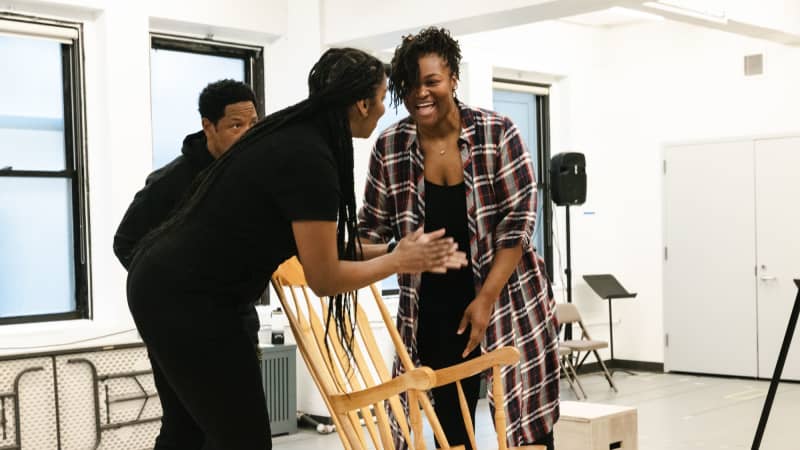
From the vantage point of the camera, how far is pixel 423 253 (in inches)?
72.1

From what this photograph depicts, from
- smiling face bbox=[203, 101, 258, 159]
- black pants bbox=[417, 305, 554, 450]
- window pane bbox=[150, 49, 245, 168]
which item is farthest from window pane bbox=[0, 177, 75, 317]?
black pants bbox=[417, 305, 554, 450]

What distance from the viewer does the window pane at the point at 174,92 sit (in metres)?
5.59

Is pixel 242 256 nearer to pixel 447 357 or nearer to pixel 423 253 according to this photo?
pixel 423 253

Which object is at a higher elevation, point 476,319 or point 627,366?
point 476,319

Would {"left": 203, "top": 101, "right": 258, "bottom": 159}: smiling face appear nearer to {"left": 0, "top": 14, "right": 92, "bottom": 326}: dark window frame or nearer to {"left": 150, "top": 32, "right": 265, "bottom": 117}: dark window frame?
{"left": 0, "top": 14, "right": 92, "bottom": 326}: dark window frame

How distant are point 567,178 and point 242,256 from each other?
582cm

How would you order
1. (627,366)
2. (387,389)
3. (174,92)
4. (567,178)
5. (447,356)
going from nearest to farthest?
(387,389)
(447,356)
(174,92)
(567,178)
(627,366)

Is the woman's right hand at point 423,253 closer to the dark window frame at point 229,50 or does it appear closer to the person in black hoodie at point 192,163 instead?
the person in black hoodie at point 192,163

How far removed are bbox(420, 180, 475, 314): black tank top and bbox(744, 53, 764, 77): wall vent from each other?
578 cm

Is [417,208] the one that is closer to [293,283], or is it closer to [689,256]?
[293,283]

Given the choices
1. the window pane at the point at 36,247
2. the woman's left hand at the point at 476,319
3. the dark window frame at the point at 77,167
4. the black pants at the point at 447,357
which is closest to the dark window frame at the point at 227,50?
the dark window frame at the point at 77,167

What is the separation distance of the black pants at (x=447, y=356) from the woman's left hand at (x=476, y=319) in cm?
6

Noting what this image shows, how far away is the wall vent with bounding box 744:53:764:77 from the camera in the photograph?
7437 millimetres

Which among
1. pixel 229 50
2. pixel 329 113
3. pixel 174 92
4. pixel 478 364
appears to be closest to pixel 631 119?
pixel 229 50
